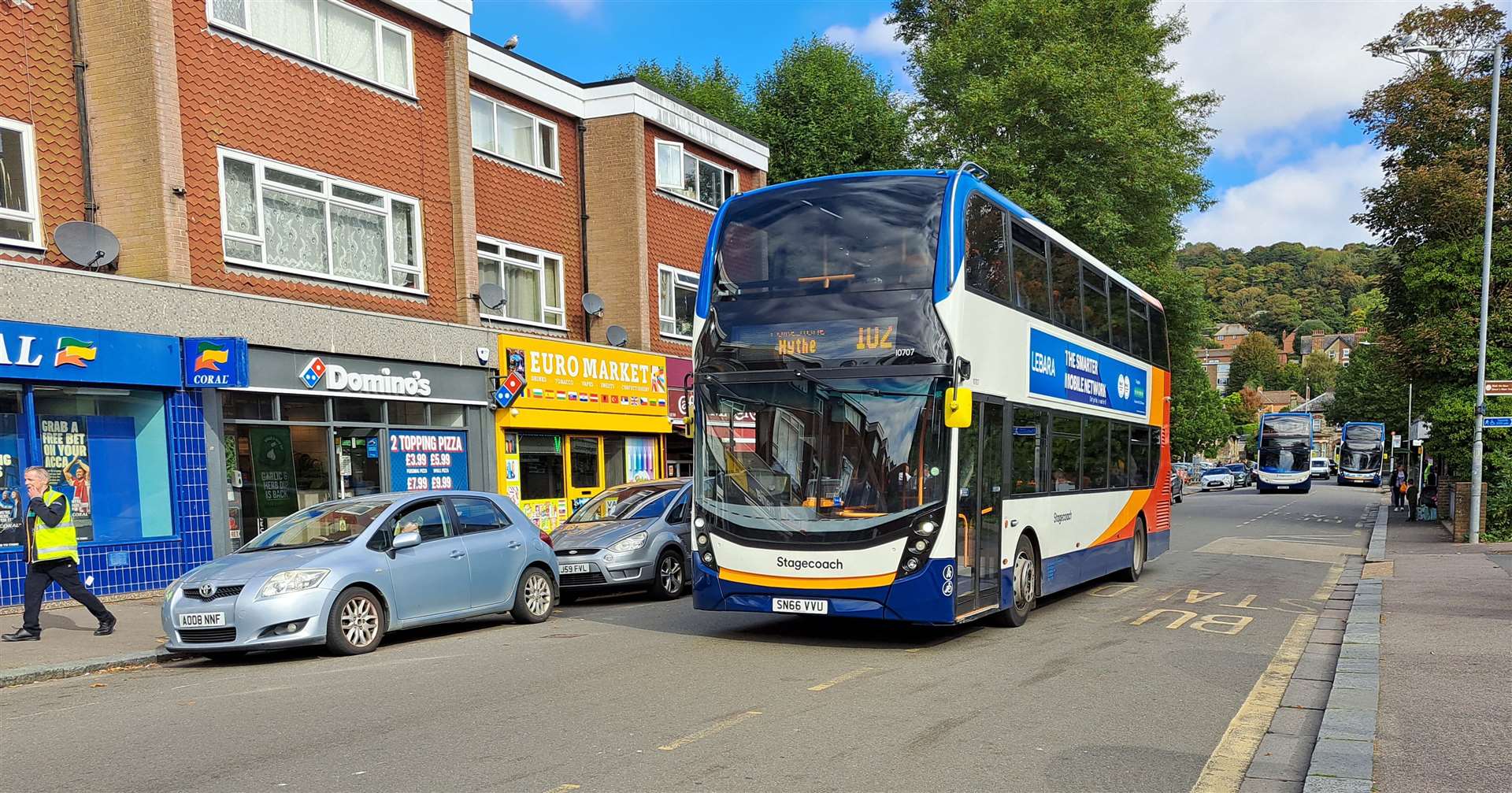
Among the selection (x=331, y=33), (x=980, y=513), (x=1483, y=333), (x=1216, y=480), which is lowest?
(x=1216, y=480)

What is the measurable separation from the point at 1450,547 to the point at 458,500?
62.6 ft

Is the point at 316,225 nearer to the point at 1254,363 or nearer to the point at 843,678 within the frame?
A: the point at 843,678

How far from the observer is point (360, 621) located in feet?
33.6

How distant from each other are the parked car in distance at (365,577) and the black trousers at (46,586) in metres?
1.71

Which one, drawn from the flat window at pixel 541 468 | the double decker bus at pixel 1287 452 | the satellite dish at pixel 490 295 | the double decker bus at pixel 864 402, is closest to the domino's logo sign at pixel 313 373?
the satellite dish at pixel 490 295

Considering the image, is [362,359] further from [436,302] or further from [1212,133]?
[1212,133]

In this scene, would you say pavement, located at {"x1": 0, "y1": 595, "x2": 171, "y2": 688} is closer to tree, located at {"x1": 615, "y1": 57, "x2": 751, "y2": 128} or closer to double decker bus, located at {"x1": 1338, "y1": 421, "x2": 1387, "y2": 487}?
tree, located at {"x1": 615, "y1": 57, "x2": 751, "y2": 128}

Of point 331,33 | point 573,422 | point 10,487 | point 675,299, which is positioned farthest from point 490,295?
point 10,487

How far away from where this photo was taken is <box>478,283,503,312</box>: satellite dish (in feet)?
66.9

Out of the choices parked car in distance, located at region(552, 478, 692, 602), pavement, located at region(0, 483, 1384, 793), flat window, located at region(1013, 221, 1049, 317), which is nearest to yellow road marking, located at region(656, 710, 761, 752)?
pavement, located at region(0, 483, 1384, 793)

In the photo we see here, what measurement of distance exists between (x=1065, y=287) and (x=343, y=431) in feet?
36.0

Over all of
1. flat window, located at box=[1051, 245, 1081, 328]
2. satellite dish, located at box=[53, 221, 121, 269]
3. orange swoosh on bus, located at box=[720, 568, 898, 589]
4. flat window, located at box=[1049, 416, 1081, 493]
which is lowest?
orange swoosh on bus, located at box=[720, 568, 898, 589]

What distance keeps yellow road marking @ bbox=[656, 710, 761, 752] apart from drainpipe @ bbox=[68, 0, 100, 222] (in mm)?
12007

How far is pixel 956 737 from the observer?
658 cm
